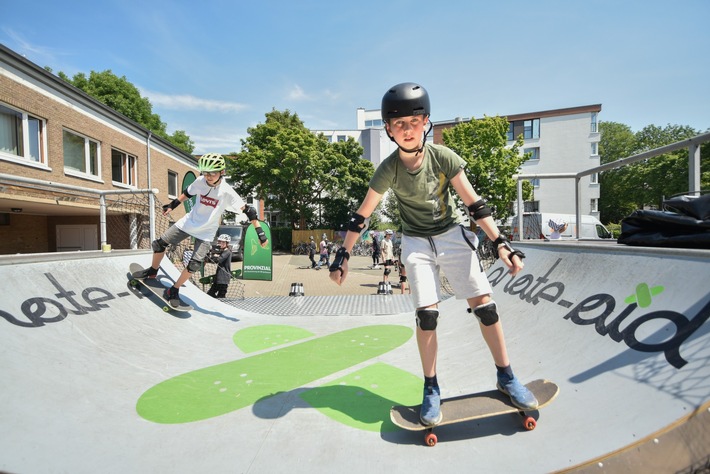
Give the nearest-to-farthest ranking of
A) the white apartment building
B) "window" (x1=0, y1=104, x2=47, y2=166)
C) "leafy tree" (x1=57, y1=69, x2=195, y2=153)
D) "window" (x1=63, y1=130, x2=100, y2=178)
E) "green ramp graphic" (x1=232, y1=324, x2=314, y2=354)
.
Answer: "green ramp graphic" (x1=232, y1=324, x2=314, y2=354), "window" (x1=0, y1=104, x2=47, y2=166), "window" (x1=63, y1=130, x2=100, y2=178), "leafy tree" (x1=57, y1=69, x2=195, y2=153), the white apartment building

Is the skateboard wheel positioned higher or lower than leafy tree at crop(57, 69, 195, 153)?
lower

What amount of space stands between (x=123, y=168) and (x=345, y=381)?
750 inches

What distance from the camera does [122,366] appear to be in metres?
3.17

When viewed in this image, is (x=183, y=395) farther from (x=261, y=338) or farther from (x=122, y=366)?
(x=261, y=338)

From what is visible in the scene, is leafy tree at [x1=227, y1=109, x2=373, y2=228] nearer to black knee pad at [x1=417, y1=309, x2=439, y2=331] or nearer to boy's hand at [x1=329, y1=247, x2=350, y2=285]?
boy's hand at [x1=329, y1=247, x2=350, y2=285]

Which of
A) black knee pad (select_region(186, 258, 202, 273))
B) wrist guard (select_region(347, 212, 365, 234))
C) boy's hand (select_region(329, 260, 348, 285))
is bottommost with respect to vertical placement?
black knee pad (select_region(186, 258, 202, 273))

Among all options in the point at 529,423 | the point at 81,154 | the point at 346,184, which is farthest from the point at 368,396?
the point at 346,184

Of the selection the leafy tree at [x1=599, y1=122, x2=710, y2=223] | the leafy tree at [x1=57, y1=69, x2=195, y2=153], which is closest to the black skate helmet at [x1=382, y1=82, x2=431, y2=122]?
the leafy tree at [x1=57, y1=69, x2=195, y2=153]

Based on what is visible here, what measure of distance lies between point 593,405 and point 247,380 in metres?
2.58

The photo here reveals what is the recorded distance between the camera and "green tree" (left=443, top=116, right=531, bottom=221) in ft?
90.9

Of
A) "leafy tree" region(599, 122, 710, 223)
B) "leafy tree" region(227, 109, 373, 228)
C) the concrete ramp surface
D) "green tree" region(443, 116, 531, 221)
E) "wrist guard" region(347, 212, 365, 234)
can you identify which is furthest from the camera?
"leafy tree" region(599, 122, 710, 223)

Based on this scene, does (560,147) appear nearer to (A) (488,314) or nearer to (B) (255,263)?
(B) (255,263)

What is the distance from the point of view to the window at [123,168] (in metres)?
17.2

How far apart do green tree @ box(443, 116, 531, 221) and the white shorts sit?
2639 centimetres
